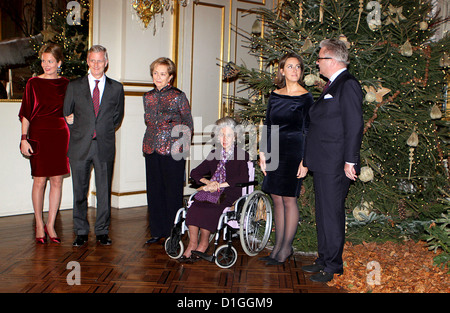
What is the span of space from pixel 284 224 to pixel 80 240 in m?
1.82

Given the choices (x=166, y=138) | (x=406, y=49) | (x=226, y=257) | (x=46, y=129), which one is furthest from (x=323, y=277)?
(x=46, y=129)

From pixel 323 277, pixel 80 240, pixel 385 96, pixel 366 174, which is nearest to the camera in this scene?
pixel 323 277

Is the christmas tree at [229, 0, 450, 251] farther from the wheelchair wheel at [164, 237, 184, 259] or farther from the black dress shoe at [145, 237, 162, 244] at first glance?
the black dress shoe at [145, 237, 162, 244]

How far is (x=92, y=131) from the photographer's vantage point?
→ 14.9 feet

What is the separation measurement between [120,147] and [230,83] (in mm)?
1872

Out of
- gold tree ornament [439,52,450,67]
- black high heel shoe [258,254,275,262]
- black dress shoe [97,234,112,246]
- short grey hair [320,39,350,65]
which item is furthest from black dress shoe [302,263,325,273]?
gold tree ornament [439,52,450,67]

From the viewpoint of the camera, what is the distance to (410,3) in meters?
4.62

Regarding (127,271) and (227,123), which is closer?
(127,271)

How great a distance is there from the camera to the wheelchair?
4160mm

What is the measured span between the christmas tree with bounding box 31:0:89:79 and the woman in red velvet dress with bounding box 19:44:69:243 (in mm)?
1322

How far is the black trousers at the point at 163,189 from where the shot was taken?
4664 millimetres

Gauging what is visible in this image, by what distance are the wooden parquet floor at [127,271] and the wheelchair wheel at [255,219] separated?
0.12 meters

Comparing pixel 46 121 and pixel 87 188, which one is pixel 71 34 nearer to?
pixel 46 121
